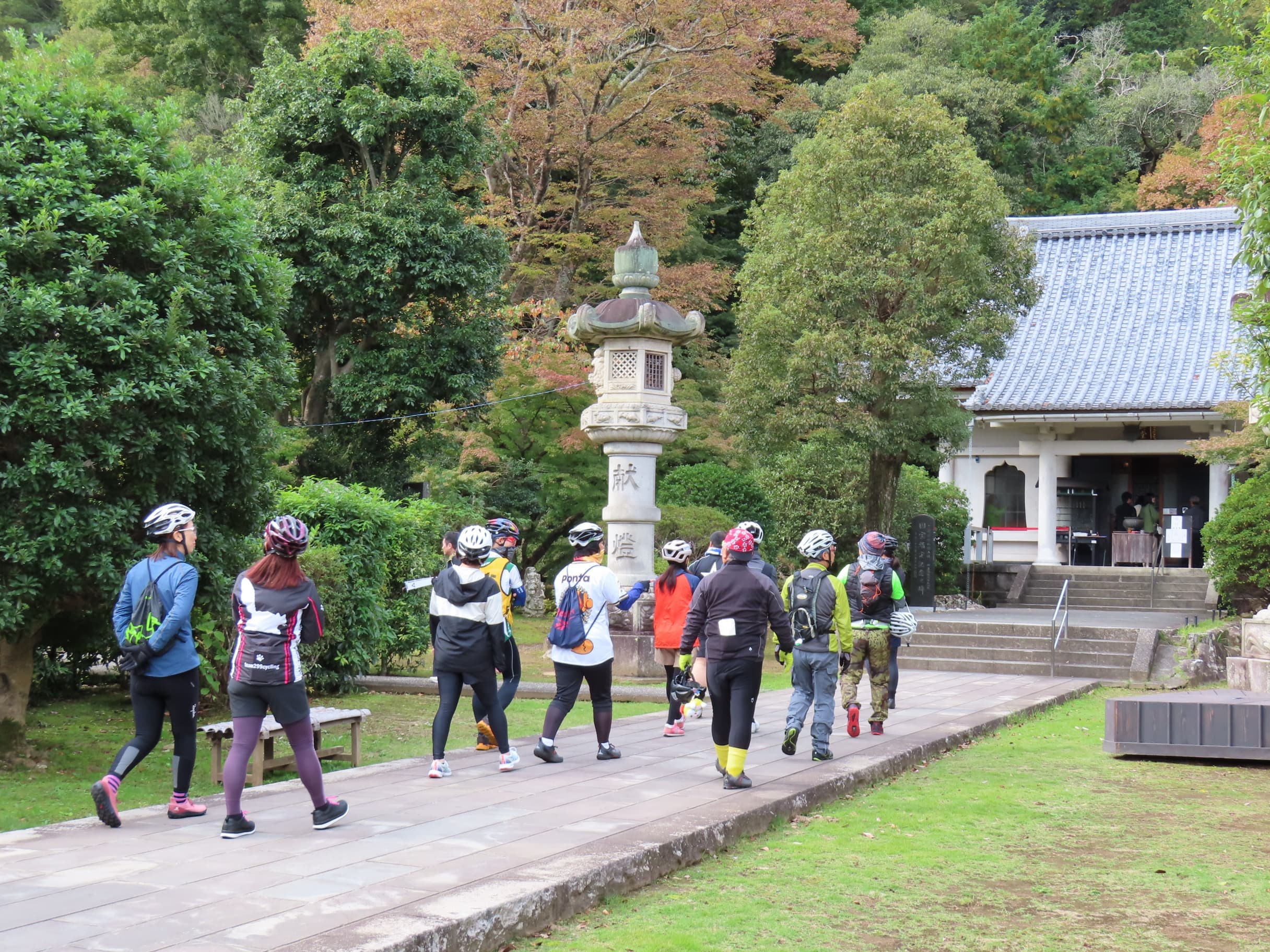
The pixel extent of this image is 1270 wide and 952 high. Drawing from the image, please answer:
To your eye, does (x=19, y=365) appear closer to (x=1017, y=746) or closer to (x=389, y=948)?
(x=389, y=948)

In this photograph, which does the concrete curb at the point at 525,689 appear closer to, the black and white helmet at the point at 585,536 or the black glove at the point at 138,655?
the black and white helmet at the point at 585,536

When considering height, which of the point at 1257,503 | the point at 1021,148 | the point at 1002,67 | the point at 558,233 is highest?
the point at 1002,67

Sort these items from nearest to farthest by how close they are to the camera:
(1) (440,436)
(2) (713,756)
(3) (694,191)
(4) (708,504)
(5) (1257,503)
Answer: (2) (713,756)
(5) (1257,503)
(1) (440,436)
(4) (708,504)
(3) (694,191)

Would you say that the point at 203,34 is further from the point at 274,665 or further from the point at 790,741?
the point at 274,665

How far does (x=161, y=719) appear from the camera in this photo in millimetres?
6980

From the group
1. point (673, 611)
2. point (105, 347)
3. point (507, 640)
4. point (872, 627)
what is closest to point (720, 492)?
point (872, 627)

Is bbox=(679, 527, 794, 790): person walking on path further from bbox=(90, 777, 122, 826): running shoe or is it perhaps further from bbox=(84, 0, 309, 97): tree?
bbox=(84, 0, 309, 97): tree

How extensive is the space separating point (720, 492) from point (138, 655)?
18855 mm

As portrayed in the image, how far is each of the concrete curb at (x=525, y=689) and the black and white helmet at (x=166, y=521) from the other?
7029 mm

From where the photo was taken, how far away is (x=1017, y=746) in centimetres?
1135

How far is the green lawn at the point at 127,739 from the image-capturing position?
7859mm

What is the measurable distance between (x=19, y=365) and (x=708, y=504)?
18077 millimetres

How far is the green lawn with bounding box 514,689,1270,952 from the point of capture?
5395 millimetres

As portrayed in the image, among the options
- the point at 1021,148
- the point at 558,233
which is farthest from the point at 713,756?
the point at 1021,148
